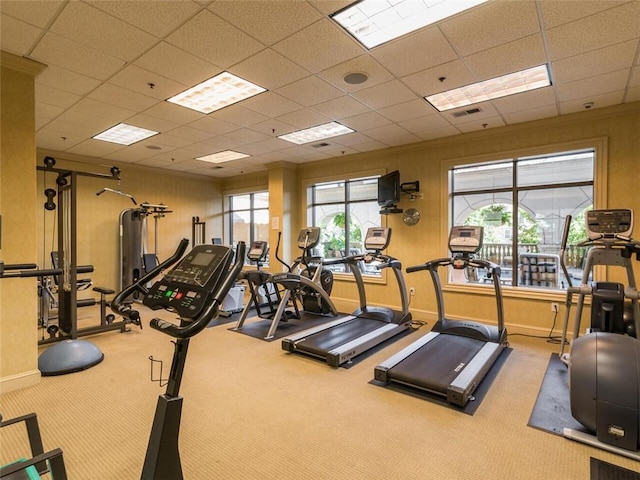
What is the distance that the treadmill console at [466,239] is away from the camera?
13.6 feet

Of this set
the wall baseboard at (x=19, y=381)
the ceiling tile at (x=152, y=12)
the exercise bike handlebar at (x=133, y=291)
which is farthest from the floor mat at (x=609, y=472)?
the wall baseboard at (x=19, y=381)

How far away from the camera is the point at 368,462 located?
2170 millimetres

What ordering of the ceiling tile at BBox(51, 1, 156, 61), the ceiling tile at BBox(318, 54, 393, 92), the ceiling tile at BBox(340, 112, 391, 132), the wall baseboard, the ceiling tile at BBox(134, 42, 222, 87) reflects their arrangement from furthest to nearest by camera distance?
the ceiling tile at BBox(340, 112, 391, 132), the ceiling tile at BBox(318, 54, 393, 92), the wall baseboard, the ceiling tile at BBox(134, 42, 222, 87), the ceiling tile at BBox(51, 1, 156, 61)

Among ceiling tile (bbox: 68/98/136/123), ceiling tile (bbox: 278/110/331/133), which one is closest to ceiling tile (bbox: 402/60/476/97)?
ceiling tile (bbox: 278/110/331/133)

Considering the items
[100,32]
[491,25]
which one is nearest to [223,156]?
[100,32]

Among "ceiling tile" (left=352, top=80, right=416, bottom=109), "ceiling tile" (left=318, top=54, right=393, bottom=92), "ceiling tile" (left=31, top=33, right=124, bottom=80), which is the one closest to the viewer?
"ceiling tile" (left=31, top=33, right=124, bottom=80)

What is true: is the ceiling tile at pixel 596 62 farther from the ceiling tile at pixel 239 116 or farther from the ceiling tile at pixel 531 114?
the ceiling tile at pixel 239 116

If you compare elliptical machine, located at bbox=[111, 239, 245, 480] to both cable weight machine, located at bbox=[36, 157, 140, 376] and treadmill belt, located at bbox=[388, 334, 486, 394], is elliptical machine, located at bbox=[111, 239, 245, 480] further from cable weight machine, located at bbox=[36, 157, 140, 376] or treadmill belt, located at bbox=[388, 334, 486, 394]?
treadmill belt, located at bbox=[388, 334, 486, 394]

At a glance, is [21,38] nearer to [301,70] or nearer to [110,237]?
[301,70]

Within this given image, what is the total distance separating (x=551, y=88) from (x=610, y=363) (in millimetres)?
2917

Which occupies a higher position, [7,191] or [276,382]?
[7,191]

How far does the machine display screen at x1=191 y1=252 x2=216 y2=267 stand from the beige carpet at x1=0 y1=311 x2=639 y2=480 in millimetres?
1376

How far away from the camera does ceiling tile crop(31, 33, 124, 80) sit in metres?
2.83

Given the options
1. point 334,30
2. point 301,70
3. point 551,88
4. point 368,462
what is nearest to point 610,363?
point 368,462
